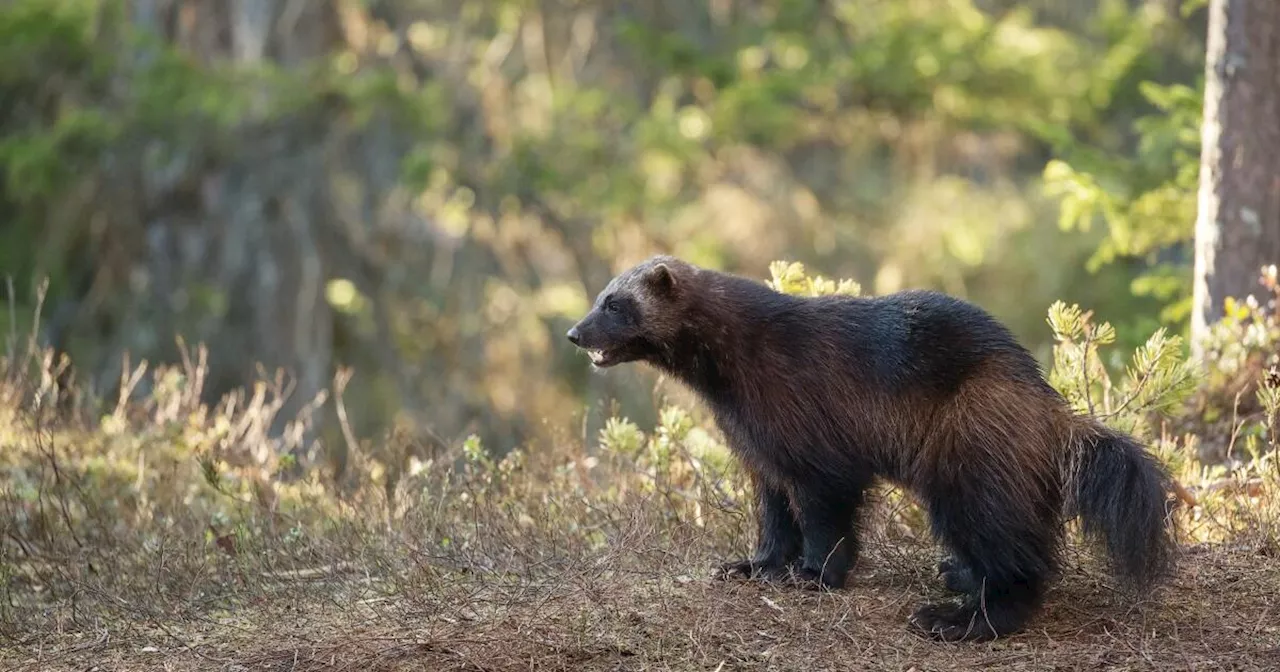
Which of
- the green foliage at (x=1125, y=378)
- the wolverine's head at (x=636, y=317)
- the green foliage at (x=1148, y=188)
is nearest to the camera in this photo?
the wolverine's head at (x=636, y=317)

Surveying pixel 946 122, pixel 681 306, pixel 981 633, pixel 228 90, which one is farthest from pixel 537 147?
pixel 981 633

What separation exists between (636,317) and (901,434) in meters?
1.35

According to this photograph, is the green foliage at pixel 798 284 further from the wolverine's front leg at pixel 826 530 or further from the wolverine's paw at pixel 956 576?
the wolverine's paw at pixel 956 576

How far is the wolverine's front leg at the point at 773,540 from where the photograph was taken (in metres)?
6.48

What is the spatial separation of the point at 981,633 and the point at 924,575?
0.79m

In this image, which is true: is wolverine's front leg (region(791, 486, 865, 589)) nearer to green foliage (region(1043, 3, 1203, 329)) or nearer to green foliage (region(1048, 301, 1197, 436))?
green foliage (region(1048, 301, 1197, 436))

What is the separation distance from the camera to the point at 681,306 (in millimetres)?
6637

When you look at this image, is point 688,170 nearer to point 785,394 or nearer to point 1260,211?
point 1260,211

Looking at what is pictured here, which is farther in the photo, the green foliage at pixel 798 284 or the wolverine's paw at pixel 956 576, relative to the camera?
the green foliage at pixel 798 284

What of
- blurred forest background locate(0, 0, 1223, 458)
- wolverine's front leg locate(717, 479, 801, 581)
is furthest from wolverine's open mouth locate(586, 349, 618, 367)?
blurred forest background locate(0, 0, 1223, 458)

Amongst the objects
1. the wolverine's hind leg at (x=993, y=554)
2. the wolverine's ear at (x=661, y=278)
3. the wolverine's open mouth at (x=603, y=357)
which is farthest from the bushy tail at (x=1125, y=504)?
the wolverine's open mouth at (x=603, y=357)

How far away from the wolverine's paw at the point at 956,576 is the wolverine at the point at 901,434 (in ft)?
0.05

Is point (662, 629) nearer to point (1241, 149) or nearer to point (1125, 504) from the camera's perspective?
point (1125, 504)

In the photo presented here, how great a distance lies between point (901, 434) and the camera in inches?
239
